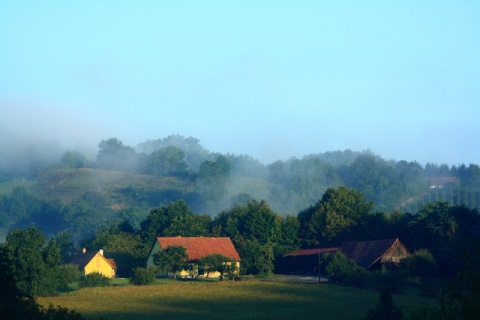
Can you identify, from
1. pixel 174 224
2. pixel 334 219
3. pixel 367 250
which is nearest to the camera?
pixel 367 250

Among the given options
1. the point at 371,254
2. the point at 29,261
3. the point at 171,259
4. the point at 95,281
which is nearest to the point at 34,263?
the point at 29,261

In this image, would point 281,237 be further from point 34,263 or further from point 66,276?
point 34,263

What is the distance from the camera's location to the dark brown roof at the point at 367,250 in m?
77.3

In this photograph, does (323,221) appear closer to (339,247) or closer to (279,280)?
(339,247)

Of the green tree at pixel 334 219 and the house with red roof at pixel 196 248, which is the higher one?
the green tree at pixel 334 219

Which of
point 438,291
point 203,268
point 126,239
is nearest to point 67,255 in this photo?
point 126,239

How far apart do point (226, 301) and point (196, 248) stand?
2777 centimetres

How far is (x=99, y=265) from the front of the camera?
86875 mm

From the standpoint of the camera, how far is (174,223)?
97.0m

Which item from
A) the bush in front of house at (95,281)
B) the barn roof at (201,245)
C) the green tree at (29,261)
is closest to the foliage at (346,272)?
the barn roof at (201,245)

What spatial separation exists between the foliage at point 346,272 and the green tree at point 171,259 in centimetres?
1548

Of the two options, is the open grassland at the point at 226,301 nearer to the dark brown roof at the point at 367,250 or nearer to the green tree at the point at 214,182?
the dark brown roof at the point at 367,250

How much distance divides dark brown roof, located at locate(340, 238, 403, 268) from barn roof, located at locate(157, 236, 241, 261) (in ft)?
41.9

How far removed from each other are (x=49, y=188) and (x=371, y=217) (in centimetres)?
11925
